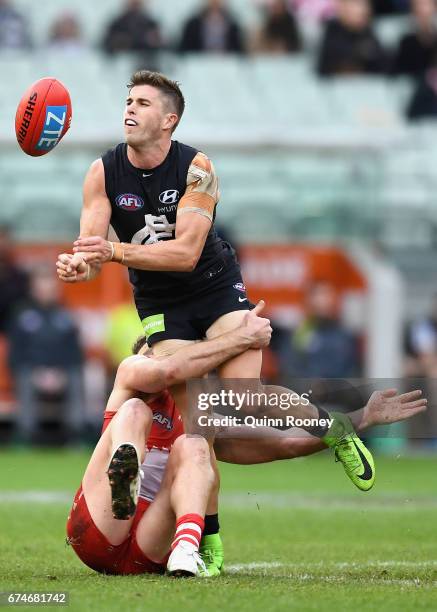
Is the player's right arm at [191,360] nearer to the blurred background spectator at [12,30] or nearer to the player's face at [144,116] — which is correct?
the player's face at [144,116]

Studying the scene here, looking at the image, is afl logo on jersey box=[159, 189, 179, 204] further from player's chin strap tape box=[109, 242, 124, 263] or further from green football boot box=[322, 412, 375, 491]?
green football boot box=[322, 412, 375, 491]

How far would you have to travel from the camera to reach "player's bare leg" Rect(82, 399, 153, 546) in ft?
20.5

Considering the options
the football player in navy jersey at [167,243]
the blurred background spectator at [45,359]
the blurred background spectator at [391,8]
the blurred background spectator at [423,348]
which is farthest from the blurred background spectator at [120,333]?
the football player in navy jersey at [167,243]

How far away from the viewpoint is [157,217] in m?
7.10

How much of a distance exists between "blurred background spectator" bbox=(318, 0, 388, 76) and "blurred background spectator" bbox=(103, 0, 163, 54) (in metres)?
2.23

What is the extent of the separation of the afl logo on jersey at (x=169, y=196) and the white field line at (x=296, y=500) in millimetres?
3741

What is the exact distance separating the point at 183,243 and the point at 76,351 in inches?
326

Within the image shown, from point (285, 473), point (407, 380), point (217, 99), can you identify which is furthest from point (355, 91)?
point (407, 380)

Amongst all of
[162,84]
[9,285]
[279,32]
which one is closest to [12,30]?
[279,32]

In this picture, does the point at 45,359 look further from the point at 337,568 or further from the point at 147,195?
the point at 337,568

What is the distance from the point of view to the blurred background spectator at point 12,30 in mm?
19516

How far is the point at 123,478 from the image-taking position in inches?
234

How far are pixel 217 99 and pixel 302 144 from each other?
2.91 metres

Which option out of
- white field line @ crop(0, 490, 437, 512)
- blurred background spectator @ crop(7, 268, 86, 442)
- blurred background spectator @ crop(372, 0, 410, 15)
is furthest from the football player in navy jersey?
blurred background spectator @ crop(372, 0, 410, 15)
